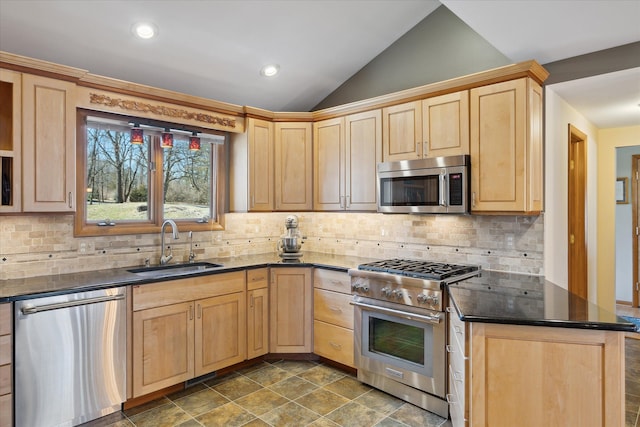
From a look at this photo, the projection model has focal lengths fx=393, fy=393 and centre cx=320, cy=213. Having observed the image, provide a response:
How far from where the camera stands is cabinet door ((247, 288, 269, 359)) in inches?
136

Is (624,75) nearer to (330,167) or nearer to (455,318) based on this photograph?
(455,318)

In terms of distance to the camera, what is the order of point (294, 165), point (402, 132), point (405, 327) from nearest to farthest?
point (405, 327)
point (402, 132)
point (294, 165)

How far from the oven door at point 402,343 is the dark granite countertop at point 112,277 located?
1.58ft

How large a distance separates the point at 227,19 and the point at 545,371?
3055 mm

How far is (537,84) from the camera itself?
2.77m

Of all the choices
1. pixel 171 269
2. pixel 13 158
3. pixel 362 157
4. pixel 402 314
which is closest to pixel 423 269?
pixel 402 314

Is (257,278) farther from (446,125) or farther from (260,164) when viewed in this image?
(446,125)

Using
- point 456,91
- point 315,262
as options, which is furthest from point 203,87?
point 456,91

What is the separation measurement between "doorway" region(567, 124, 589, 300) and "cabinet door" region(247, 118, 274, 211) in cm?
293

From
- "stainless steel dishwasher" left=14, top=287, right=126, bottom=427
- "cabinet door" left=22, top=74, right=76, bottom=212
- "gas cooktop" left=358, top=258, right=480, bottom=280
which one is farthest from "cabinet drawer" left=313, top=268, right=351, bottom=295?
"cabinet door" left=22, top=74, right=76, bottom=212

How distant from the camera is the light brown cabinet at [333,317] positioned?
10.9 ft

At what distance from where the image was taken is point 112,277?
2.80m

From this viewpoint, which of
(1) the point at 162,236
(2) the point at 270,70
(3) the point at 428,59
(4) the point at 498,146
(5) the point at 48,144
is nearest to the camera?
(5) the point at 48,144

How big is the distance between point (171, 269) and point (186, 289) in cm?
54
